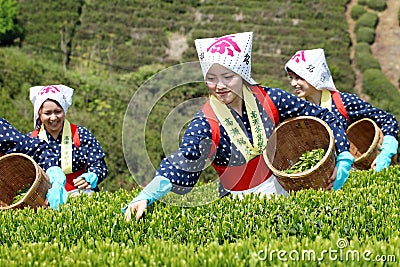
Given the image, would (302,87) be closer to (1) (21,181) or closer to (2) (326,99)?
(2) (326,99)

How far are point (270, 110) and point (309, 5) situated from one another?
23060 mm

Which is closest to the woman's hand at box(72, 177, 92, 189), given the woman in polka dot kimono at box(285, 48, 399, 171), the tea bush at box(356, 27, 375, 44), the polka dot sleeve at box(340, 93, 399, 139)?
the woman in polka dot kimono at box(285, 48, 399, 171)

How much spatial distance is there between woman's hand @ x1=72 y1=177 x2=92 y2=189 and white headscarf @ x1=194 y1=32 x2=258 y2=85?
195 cm

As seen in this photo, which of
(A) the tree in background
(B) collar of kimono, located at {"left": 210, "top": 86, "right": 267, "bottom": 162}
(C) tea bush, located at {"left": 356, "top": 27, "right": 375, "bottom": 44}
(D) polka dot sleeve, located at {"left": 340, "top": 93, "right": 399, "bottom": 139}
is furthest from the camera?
(C) tea bush, located at {"left": 356, "top": 27, "right": 375, "bottom": 44}

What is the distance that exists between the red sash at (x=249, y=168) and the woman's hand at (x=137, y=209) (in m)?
0.54

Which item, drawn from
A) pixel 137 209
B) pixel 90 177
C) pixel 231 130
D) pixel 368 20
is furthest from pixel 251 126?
pixel 368 20

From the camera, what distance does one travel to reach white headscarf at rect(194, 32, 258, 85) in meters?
3.72

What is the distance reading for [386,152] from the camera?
5.68 m

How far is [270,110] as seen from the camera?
398 cm

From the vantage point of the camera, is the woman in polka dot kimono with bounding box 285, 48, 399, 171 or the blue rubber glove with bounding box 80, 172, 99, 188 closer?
the blue rubber glove with bounding box 80, 172, 99, 188

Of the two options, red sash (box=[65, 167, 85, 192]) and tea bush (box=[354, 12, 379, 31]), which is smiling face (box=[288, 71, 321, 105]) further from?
tea bush (box=[354, 12, 379, 31])

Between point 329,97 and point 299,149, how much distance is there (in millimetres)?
1229

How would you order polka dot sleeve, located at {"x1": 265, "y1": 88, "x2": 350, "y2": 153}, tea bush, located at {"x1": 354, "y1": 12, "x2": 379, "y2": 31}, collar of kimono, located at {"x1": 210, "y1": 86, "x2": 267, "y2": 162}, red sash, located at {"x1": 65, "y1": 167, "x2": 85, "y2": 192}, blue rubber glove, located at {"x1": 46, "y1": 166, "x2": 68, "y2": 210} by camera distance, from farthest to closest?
1. tea bush, located at {"x1": 354, "y1": 12, "x2": 379, "y2": 31}
2. red sash, located at {"x1": 65, "y1": 167, "x2": 85, "y2": 192}
3. blue rubber glove, located at {"x1": 46, "y1": 166, "x2": 68, "y2": 210}
4. polka dot sleeve, located at {"x1": 265, "y1": 88, "x2": 350, "y2": 153}
5. collar of kimono, located at {"x1": 210, "y1": 86, "x2": 267, "y2": 162}

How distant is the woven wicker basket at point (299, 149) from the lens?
389 cm
